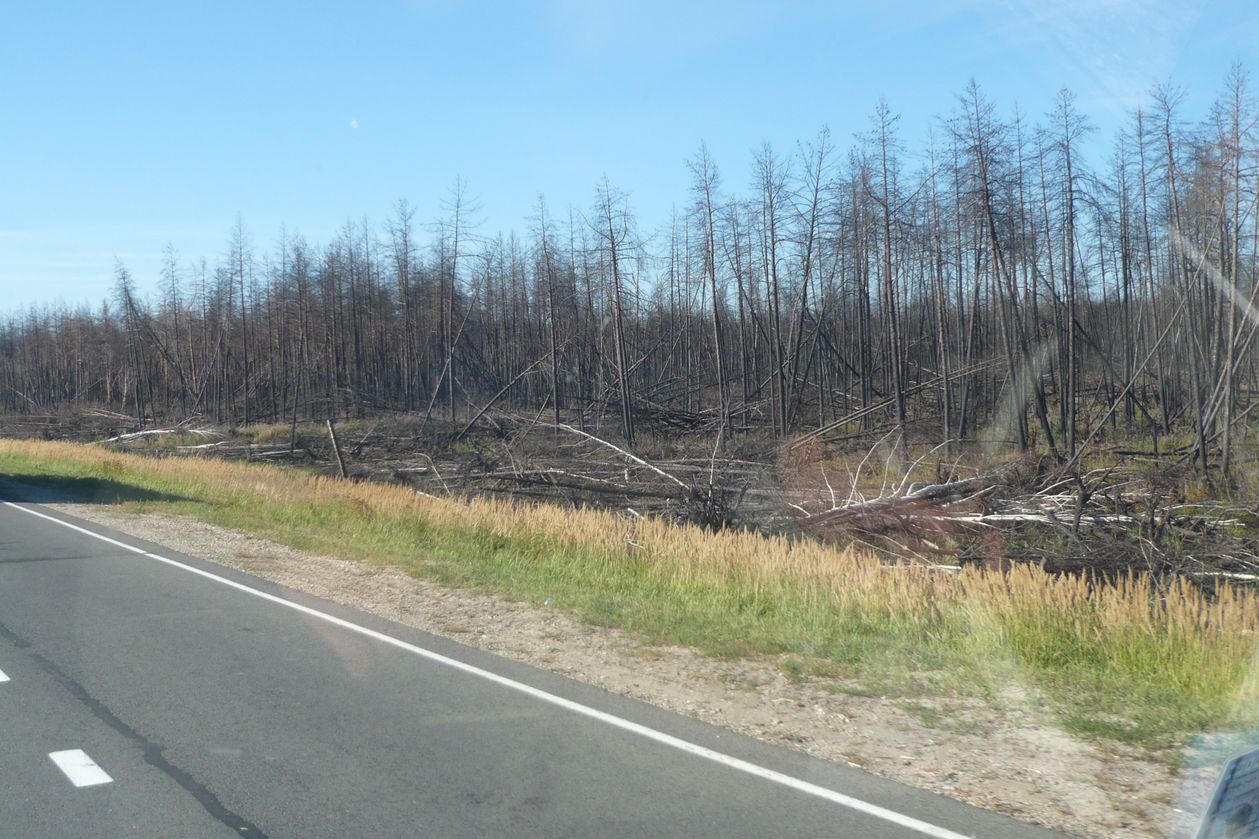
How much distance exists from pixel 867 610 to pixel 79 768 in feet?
24.4

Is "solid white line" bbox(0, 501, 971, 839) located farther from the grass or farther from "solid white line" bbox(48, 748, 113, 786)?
"solid white line" bbox(48, 748, 113, 786)

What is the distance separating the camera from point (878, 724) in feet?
22.4

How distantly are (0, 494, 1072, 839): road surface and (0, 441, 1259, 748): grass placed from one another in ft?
6.58

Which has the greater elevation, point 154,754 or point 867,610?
point 154,754

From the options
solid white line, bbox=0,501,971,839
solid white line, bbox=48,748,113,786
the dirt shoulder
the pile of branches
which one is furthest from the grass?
solid white line, bbox=48,748,113,786

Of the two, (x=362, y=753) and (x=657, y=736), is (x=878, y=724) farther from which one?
(x=362, y=753)

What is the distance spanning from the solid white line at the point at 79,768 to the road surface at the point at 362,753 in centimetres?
2

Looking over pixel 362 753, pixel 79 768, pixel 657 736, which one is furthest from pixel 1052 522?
pixel 79 768

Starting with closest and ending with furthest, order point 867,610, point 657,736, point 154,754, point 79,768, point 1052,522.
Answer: point 79,768 < point 154,754 < point 657,736 < point 867,610 < point 1052,522

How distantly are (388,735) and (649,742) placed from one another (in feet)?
5.62

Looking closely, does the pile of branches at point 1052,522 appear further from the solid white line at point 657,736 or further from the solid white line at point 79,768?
the solid white line at point 79,768

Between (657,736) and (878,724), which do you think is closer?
(657,736)

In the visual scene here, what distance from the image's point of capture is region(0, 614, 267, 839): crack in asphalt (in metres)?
4.94

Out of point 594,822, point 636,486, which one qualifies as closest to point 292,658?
point 594,822
